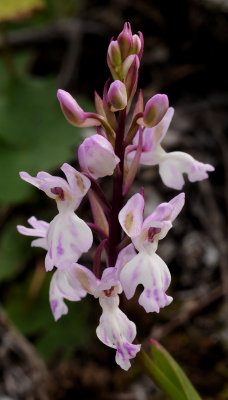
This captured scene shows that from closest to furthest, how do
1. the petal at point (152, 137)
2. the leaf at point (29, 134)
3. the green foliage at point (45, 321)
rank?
the petal at point (152, 137), the green foliage at point (45, 321), the leaf at point (29, 134)

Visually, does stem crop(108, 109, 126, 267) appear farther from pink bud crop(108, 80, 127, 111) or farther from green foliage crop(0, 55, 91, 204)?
green foliage crop(0, 55, 91, 204)

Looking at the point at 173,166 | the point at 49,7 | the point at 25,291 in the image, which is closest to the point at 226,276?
the point at 25,291

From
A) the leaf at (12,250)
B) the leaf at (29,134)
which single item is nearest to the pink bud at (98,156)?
the leaf at (29,134)

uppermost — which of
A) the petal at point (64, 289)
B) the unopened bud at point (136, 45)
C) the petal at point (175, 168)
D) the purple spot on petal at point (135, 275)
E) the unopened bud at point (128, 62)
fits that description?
the unopened bud at point (136, 45)

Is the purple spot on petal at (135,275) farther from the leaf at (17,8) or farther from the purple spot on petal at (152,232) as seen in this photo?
the leaf at (17,8)

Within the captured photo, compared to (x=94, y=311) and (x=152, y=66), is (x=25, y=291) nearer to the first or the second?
(x=94, y=311)

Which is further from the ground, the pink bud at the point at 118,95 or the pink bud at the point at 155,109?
the pink bud at the point at 118,95

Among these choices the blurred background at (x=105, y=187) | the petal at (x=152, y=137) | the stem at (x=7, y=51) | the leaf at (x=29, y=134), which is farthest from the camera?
the stem at (x=7, y=51)

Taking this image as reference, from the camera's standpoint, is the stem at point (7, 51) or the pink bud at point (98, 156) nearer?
the pink bud at point (98, 156)
